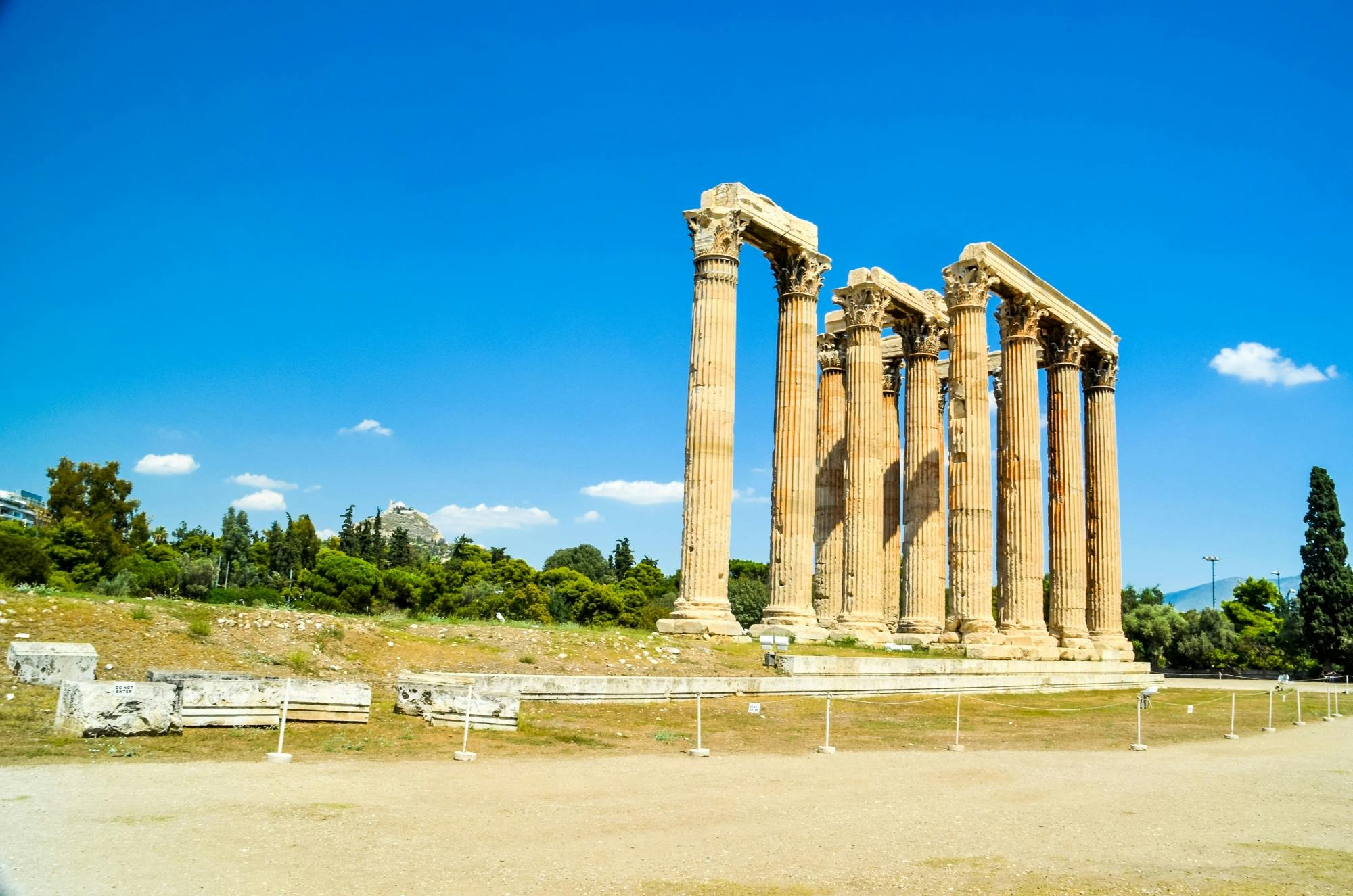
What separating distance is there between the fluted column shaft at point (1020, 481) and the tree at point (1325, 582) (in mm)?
37287

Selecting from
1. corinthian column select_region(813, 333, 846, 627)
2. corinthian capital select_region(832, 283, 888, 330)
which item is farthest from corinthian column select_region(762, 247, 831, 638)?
corinthian column select_region(813, 333, 846, 627)

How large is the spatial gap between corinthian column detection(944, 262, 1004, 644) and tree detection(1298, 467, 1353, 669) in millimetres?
41306

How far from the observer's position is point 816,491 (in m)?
38.9

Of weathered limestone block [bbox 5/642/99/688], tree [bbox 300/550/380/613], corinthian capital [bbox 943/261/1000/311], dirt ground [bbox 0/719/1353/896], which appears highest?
corinthian capital [bbox 943/261/1000/311]

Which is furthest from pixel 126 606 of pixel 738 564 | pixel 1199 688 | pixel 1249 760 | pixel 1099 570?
pixel 738 564

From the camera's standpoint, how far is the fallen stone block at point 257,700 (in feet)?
42.4

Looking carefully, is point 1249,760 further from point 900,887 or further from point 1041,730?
point 900,887

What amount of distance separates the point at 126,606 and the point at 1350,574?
70.1 meters

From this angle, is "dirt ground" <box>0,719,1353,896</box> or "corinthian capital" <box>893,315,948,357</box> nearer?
"dirt ground" <box>0,719,1353,896</box>

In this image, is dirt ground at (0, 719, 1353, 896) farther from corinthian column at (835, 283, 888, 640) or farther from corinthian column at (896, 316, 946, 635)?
corinthian column at (896, 316, 946, 635)

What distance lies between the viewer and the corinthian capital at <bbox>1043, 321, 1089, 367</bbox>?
40.7 meters

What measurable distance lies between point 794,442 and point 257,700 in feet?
66.1

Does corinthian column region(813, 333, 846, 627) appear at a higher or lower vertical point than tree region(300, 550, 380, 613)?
higher

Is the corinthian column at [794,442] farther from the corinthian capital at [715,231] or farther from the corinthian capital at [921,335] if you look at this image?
the corinthian capital at [921,335]
